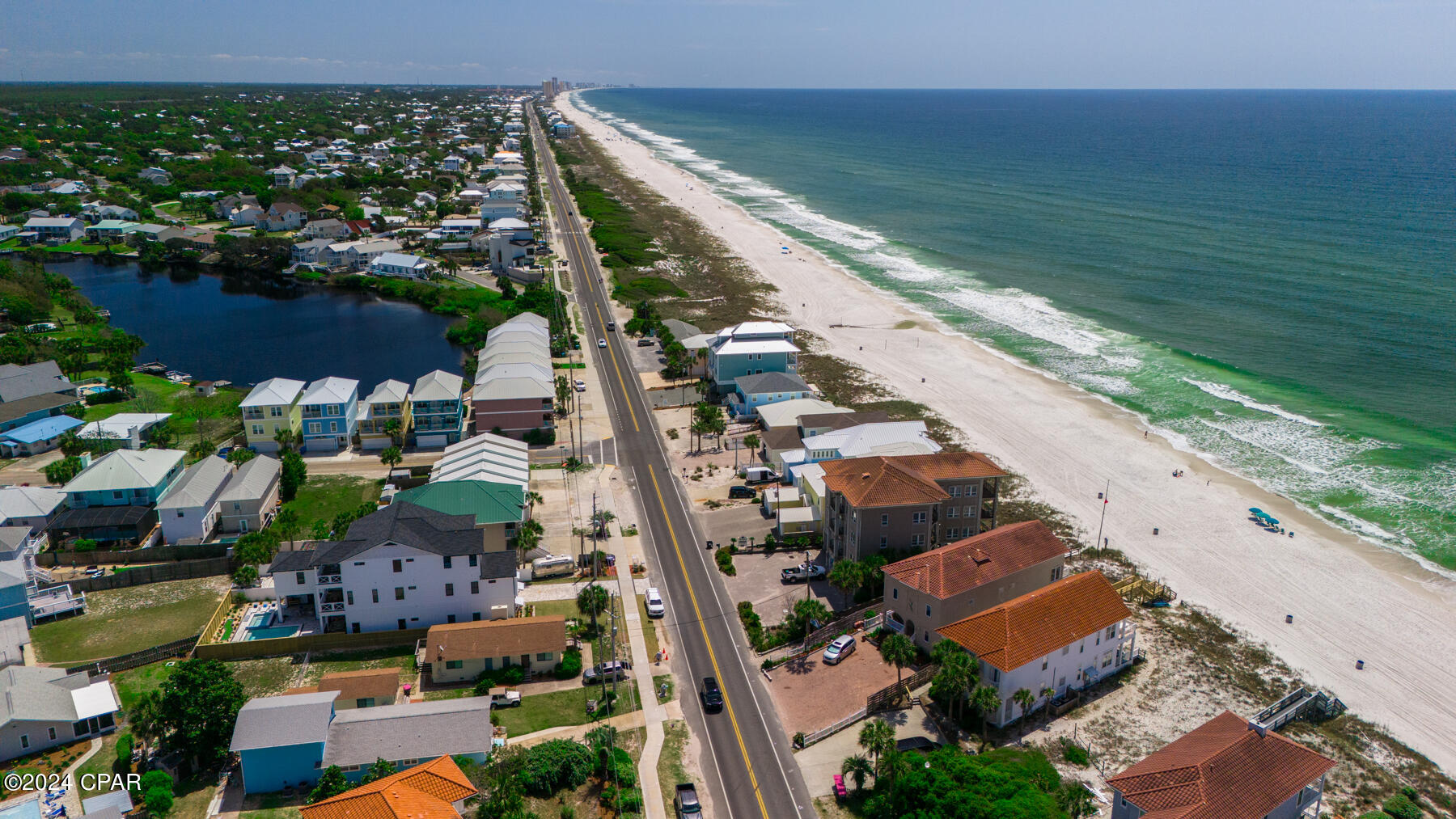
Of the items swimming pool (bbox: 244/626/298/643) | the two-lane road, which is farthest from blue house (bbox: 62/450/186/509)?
the two-lane road

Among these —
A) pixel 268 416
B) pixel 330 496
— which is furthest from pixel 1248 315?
pixel 268 416

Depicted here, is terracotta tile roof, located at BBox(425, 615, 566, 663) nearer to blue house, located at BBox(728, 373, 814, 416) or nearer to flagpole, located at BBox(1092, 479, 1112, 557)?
flagpole, located at BBox(1092, 479, 1112, 557)

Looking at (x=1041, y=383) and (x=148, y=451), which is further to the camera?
(x=1041, y=383)

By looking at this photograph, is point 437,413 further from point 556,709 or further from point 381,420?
point 556,709

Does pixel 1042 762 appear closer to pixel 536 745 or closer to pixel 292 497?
pixel 536 745

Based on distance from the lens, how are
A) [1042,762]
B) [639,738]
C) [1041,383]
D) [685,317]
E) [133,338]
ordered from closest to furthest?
[1042,762], [639,738], [1041,383], [133,338], [685,317]

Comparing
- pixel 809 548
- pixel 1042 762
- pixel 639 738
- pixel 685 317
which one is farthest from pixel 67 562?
pixel 685 317
